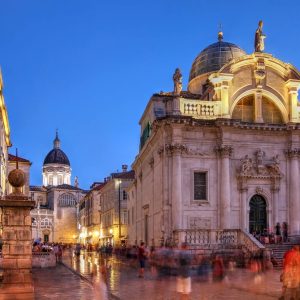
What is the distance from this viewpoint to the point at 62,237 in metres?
132

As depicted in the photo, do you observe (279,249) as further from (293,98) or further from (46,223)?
(46,223)

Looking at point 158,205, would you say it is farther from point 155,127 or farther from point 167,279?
point 167,279

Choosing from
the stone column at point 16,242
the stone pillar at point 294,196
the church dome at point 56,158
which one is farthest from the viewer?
the church dome at point 56,158

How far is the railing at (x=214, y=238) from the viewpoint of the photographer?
32594 millimetres

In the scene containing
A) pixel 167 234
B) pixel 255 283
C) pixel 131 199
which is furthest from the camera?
pixel 131 199

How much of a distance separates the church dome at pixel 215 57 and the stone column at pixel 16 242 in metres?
30.2

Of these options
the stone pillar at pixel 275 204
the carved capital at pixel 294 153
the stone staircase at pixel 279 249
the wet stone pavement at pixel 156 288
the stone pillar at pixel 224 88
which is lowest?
the wet stone pavement at pixel 156 288

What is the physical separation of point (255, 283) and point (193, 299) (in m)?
5.43

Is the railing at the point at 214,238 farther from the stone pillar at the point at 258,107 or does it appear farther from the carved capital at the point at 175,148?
the stone pillar at the point at 258,107

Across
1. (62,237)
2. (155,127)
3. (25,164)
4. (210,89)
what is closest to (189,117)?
(155,127)

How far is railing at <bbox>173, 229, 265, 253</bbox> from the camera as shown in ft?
107

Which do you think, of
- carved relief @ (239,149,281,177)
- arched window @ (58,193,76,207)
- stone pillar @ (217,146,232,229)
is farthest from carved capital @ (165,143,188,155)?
arched window @ (58,193,76,207)

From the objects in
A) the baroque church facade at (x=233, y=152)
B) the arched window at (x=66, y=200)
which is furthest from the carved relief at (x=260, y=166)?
the arched window at (x=66, y=200)

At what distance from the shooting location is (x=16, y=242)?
18.6m
